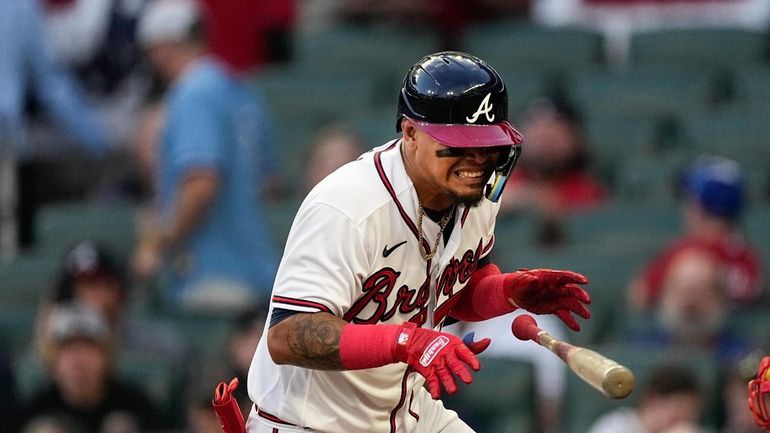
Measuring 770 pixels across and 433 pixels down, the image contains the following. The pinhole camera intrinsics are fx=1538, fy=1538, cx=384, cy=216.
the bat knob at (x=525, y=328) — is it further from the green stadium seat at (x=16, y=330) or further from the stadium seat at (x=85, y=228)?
the stadium seat at (x=85, y=228)

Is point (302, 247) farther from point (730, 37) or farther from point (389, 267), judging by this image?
point (730, 37)

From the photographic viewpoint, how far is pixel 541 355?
6641 millimetres

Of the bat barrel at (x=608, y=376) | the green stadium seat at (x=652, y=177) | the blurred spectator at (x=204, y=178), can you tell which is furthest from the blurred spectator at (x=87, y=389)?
the bat barrel at (x=608, y=376)

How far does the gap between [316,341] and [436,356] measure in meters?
0.29

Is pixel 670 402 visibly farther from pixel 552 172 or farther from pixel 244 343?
pixel 552 172

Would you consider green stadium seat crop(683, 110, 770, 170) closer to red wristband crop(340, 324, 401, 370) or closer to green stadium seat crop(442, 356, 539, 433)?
green stadium seat crop(442, 356, 539, 433)

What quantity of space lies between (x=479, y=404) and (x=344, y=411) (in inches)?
104

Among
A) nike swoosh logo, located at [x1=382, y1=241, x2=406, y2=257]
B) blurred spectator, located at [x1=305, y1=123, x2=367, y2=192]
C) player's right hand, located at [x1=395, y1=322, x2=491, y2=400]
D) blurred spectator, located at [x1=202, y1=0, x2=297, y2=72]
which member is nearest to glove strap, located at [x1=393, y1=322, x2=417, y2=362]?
player's right hand, located at [x1=395, y1=322, x2=491, y2=400]

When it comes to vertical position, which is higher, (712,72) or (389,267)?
(389,267)

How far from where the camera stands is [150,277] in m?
7.16

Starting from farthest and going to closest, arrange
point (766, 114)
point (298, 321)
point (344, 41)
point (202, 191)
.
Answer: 1. point (344, 41)
2. point (766, 114)
3. point (202, 191)
4. point (298, 321)

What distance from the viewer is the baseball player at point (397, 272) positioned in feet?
10.8

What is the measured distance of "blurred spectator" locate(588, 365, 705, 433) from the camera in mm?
5598

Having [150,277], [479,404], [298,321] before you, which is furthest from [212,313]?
[298,321]
